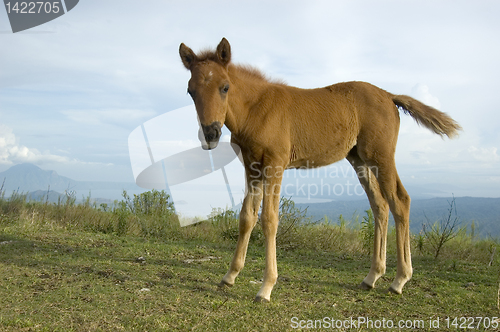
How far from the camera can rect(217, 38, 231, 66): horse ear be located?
16.8 ft

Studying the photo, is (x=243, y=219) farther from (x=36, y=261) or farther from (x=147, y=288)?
(x=36, y=261)

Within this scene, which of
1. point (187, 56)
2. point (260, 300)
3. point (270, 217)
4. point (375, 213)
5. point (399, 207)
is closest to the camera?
point (260, 300)

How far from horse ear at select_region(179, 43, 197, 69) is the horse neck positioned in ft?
1.81

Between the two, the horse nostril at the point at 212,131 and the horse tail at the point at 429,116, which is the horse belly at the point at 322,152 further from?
the horse nostril at the point at 212,131

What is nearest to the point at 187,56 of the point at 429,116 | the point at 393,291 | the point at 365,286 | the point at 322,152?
the point at 322,152

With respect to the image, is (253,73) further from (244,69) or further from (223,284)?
(223,284)

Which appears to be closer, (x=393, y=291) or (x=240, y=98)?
(x=240, y=98)

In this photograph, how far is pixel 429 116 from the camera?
6371 millimetres

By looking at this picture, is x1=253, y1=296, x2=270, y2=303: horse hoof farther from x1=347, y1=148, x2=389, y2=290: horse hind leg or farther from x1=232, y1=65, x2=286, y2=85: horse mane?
x1=232, y1=65, x2=286, y2=85: horse mane

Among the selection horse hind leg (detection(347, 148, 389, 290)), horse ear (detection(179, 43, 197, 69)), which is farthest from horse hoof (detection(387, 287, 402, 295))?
horse ear (detection(179, 43, 197, 69))

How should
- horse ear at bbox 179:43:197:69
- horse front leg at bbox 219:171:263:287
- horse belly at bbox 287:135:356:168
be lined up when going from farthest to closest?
horse belly at bbox 287:135:356:168 < horse front leg at bbox 219:171:263:287 < horse ear at bbox 179:43:197:69

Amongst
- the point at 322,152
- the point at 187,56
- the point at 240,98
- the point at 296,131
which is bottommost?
the point at 322,152

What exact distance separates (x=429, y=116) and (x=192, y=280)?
4657 millimetres

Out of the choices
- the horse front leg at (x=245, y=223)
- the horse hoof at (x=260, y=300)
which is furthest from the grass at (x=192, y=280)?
the horse front leg at (x=245, y=223)
